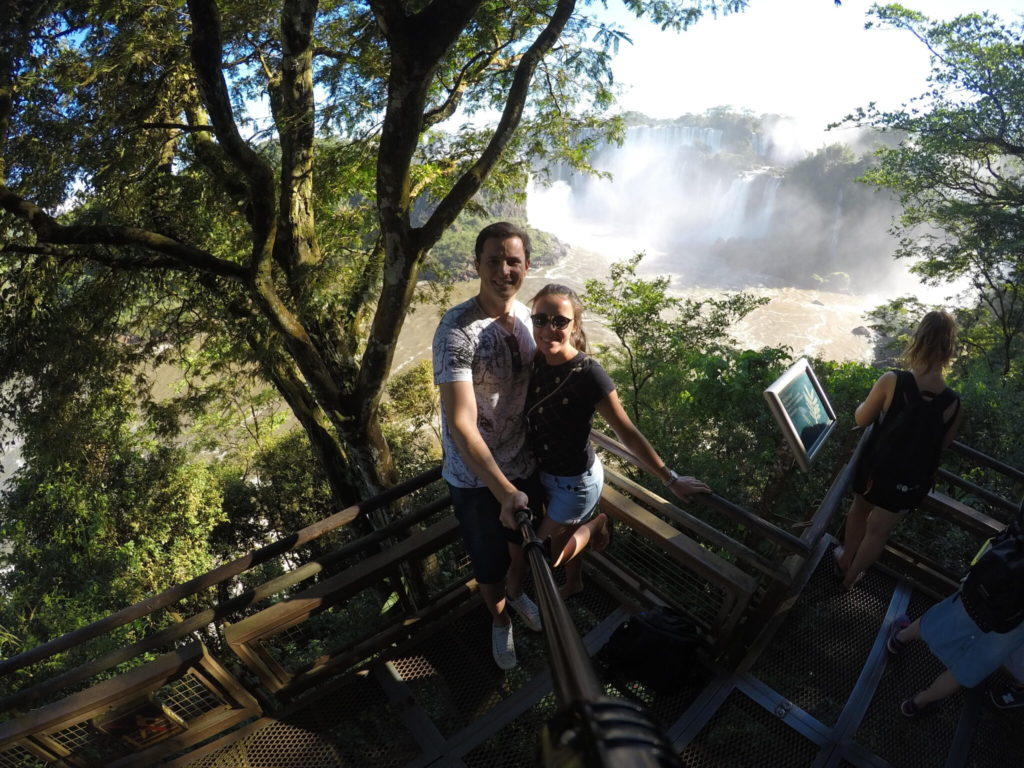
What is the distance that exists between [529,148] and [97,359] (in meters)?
6.76

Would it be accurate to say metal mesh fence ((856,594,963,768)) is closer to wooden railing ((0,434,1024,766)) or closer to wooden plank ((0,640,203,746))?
wooden railing ((0,434,1024,766))

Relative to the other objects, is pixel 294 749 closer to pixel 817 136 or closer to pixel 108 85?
pixel 108 85

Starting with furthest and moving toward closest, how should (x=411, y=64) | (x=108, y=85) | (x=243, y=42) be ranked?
(x=243, y=42)
(x=108, y=85)
(x=411, y=64)

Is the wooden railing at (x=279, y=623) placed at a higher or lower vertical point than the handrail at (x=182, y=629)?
lower

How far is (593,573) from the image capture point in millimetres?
3209

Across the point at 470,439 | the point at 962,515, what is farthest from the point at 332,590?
the point at 962,515

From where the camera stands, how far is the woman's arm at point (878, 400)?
294 centimetres

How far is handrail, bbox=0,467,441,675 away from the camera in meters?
2.12

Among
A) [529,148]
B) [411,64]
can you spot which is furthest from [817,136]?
[411,64]

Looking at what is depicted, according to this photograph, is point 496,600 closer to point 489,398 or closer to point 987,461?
point 489,398

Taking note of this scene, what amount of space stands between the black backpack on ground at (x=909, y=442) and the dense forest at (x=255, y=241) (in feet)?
2.14

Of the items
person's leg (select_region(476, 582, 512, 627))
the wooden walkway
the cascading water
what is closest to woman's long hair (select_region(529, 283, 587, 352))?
person's leg (select_region(476, 582, 512, 627))

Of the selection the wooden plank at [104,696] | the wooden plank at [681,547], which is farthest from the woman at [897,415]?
the wooden plank at [104,696]

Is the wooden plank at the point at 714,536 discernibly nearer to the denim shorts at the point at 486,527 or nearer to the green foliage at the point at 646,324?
the denim shorts at the point at 486,527
